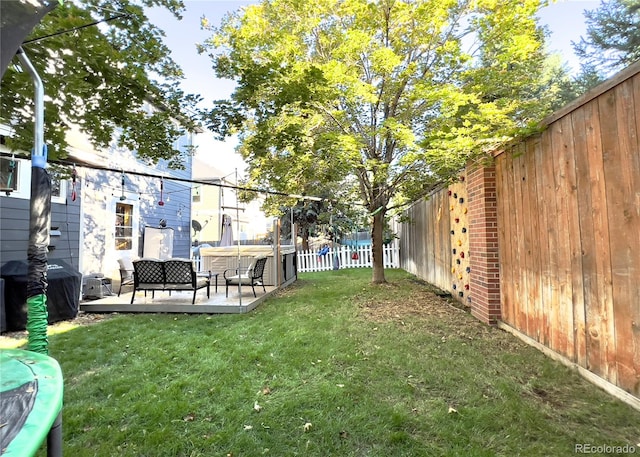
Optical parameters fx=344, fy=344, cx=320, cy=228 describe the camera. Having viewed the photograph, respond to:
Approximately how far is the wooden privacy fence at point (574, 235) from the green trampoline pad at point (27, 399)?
3.00 m

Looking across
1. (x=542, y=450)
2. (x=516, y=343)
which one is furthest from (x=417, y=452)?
(x=516, y=343)

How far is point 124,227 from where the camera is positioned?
→ 9023mm

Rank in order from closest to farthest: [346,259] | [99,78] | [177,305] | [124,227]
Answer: [99,78], [177,305], [124,227], [346,259]

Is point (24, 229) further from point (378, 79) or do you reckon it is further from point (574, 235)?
point (574, 235)

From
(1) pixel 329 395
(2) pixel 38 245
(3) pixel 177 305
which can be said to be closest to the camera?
(2) pixel 38 245

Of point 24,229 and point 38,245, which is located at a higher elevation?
point 24,229

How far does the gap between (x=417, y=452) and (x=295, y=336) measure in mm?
2282

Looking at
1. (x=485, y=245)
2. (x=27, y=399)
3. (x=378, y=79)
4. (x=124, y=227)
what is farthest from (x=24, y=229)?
(x=485, y=245)

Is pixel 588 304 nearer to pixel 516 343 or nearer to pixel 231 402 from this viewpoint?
pixel 516 343

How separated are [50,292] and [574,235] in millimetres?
6576

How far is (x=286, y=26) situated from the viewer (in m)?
5.60

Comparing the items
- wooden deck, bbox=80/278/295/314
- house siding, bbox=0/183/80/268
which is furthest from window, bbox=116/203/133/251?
wooden deck, bbox=80/278/295/314

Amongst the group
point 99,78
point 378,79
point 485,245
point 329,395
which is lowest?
point 329,395

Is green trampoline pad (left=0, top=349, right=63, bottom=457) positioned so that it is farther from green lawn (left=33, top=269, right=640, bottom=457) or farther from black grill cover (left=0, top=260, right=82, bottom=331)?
black grill cover (left=0, top=260, right=82, bottom=331)
